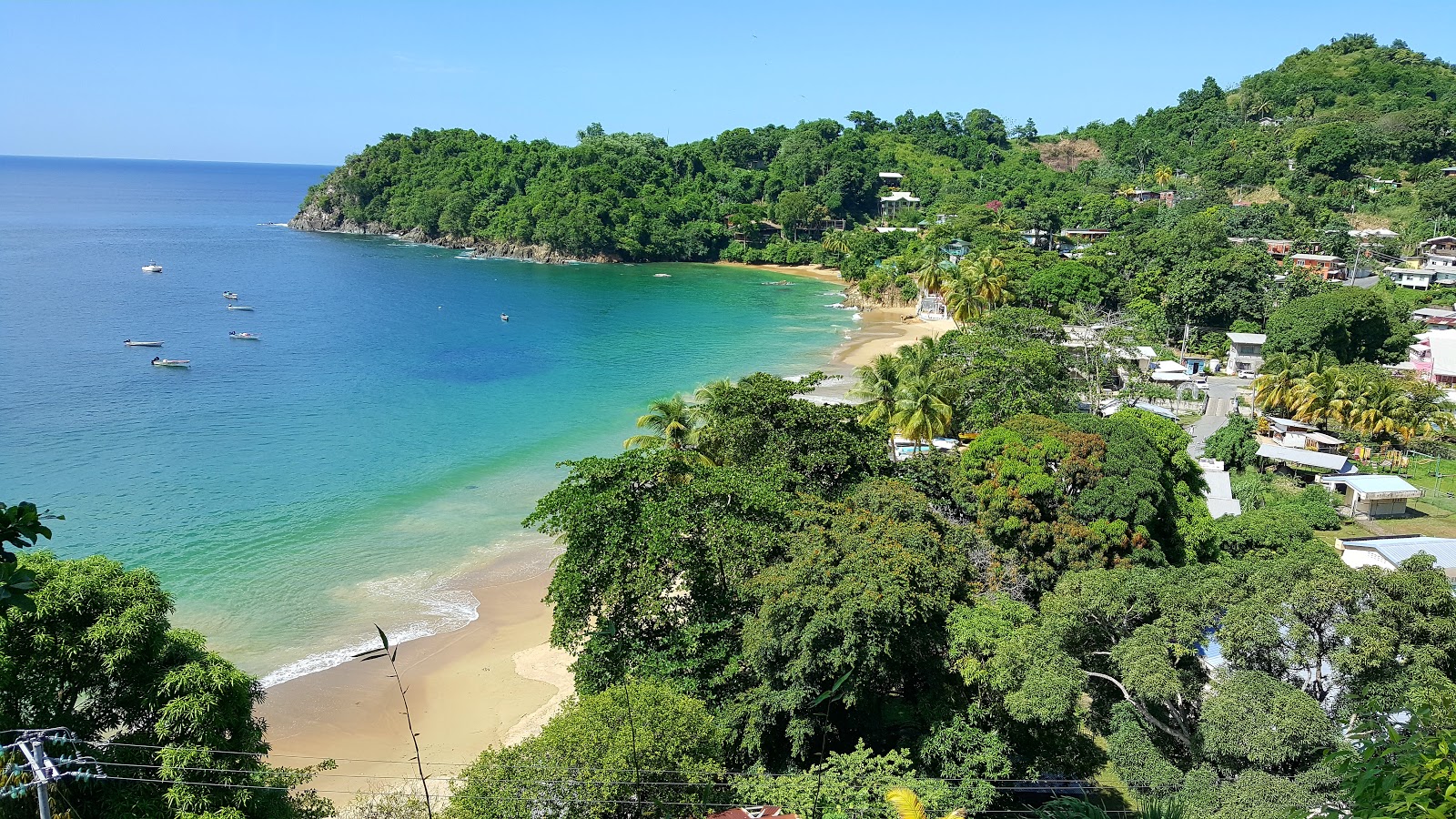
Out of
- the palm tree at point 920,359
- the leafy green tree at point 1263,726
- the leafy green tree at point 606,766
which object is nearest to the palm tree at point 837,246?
the palm tree at point 920,359

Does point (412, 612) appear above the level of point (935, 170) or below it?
below

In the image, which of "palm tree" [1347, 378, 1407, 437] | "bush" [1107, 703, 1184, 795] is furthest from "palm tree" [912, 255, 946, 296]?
"bush" [1107, 703, 1184, 795]

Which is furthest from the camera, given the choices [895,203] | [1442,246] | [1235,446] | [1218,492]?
[895,203]

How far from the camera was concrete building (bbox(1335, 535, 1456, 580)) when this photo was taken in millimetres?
19594

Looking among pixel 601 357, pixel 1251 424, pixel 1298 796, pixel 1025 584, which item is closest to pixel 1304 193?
pixel 1251 424

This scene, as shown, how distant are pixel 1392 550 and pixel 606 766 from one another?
19.0 m

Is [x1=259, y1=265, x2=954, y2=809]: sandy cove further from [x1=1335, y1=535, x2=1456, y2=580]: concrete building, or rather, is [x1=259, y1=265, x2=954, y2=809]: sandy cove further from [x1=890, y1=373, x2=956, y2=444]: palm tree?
[x1=1335, y1=535, x2=1456, y2=580]: concrete building

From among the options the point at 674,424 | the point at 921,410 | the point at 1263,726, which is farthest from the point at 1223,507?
the point at 1263,726

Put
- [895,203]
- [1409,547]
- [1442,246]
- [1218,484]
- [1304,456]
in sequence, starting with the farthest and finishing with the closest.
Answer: [895,203], [1442,246], [1304,456], [1218,484], [1409,547]

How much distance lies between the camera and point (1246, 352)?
3981cm

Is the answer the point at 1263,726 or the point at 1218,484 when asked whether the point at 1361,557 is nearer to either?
the point at 1218,484

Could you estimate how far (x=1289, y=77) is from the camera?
102000mm

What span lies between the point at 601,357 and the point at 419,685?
3108 centimetres

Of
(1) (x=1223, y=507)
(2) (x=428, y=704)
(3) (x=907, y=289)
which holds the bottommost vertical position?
(2) (x=428, y=704)
